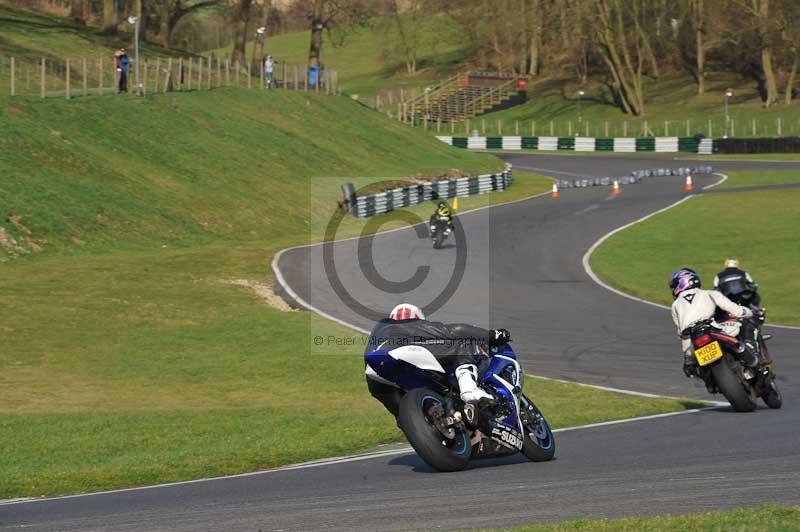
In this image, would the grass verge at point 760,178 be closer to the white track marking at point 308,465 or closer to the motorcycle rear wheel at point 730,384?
the motorcycle rear wheel at point 730,384

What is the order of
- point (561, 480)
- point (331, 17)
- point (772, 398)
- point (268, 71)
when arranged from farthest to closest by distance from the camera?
point (331, 17) → point (268, 71) → point (772, 398) → point (561, 480)

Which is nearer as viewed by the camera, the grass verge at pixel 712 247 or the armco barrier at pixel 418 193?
the grass verge at pixel 712 247

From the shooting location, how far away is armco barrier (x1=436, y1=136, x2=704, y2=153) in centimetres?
8325

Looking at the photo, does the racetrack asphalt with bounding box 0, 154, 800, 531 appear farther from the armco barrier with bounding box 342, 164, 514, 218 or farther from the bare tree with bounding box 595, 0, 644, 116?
the bare tree with bounding box 595, 0, 644, 116

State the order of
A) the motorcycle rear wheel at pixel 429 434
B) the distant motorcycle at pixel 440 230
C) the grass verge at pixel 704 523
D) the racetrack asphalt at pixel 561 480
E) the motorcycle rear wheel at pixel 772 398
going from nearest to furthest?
the grass verge at pixel 704 523, the racetrack asphalt at pixel 561 480, the motorcycle rear wheel at pixel 429 434, the motorcycle rear wheel at pixel 772 398, the distant motorcycle at pixel 440 230

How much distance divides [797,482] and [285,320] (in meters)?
17.7

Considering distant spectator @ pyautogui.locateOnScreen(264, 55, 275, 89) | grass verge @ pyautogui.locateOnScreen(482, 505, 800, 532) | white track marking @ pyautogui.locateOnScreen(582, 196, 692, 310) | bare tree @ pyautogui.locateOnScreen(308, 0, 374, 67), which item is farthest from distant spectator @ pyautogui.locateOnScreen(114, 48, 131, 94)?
grass verge @ pyautogui.locateOnScreen(482, 505, 800, 532)

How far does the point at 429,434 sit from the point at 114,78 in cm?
5400

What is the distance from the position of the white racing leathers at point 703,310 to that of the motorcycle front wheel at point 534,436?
3700mm

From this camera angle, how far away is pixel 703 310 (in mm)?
14391

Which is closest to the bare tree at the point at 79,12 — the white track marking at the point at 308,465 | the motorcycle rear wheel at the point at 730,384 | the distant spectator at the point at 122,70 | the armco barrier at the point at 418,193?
the distant spectator at the point at 122,70

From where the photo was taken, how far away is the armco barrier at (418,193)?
48.9 meters

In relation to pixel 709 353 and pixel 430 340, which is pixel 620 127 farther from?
pixel 430 340

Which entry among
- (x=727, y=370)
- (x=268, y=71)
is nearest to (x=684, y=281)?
(x=727, y=370)
